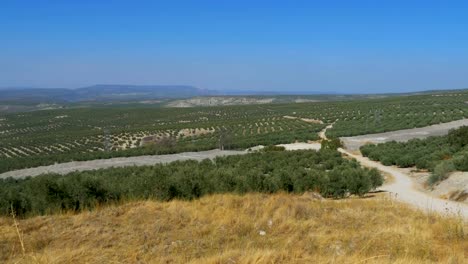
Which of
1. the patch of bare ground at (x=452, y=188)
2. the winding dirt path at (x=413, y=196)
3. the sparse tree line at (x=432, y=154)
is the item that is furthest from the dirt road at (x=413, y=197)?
the sparse tree line at (x=432, y=154)

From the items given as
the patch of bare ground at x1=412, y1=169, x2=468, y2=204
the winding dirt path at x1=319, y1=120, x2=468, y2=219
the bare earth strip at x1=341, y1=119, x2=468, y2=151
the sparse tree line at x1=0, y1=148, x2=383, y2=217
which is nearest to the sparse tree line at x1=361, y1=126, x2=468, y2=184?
the patch of bare ground at x1=412, y1=169, x2=468, y2=204

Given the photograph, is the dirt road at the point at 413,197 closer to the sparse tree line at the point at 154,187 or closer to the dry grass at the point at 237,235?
the sparse tree line at the point at 154,187

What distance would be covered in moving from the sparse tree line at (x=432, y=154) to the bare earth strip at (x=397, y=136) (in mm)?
6592

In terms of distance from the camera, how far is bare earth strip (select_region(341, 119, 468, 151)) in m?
45.2

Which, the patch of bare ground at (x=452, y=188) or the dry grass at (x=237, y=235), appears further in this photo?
the patch of bare ground at (x=452, y=188)

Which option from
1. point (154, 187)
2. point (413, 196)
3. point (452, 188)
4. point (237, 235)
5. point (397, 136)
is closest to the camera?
point (237, 235)

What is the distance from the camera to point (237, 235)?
7.25 meters

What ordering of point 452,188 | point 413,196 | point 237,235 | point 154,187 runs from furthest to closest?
point 413,196 → point 452,188 → point 154,187 → point 237,235

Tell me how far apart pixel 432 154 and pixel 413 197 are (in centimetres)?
1272

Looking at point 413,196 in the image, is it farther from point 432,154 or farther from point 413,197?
point 432,154

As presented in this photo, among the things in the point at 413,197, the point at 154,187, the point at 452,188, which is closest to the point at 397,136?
the point at 452,188

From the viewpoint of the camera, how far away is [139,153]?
1988 inches

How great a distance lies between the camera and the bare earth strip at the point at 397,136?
45184mm

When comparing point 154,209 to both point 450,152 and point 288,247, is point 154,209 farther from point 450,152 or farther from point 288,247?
point 450,152
